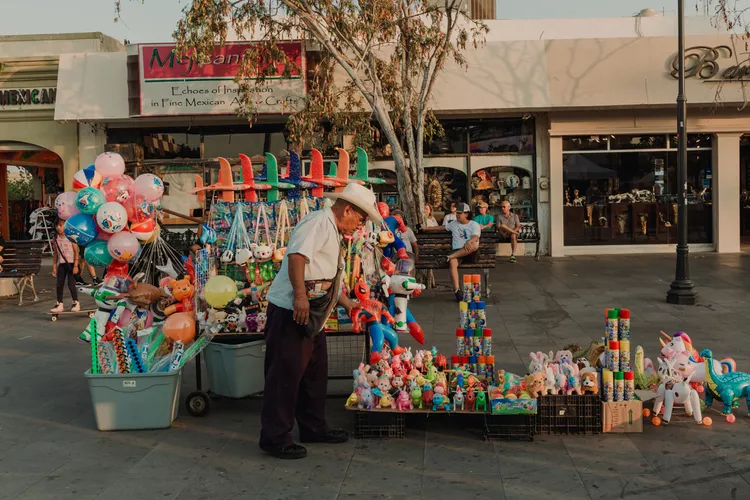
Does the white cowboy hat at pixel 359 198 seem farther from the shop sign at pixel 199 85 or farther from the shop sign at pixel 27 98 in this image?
the shop sign at pixel 27 98

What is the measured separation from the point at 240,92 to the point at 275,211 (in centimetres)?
1064

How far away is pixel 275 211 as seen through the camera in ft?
25.9

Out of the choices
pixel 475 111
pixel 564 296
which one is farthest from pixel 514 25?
pixel 564 296

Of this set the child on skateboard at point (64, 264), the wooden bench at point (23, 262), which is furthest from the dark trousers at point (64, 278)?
the wooden bench at point (23, 262)

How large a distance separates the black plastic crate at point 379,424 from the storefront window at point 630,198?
15.4m

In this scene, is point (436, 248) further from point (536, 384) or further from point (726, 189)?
point (726, 189)

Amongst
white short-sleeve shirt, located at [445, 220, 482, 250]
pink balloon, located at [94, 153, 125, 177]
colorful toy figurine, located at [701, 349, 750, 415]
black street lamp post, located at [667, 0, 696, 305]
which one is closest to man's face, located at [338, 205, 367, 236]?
colorful toy figurine, located at [701, 349, 750, 415]

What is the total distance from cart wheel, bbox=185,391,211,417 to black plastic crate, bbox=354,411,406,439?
149 centimetres

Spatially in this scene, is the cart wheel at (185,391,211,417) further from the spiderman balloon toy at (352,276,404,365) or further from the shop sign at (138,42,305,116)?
the shop sign at (138,42,305,116)

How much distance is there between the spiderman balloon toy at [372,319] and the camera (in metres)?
7.07

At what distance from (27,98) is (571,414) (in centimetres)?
1808

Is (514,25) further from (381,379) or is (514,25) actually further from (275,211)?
(381,379)

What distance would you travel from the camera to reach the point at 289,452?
584 centimetres

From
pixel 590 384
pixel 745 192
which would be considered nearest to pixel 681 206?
pixel 590 384
